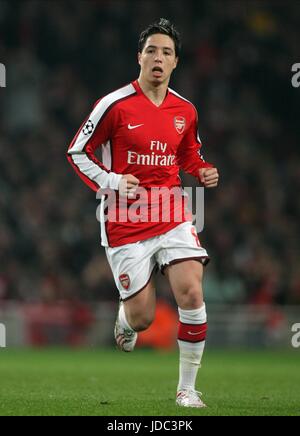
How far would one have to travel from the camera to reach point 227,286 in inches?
699

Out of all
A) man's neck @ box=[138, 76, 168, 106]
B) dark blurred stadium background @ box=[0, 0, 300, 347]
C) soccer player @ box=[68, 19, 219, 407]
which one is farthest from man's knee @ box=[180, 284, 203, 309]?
dark blurred stadium background @ box=[0, 0, 300, 347]

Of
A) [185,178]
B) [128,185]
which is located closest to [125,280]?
[128,185]

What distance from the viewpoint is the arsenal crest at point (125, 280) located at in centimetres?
795

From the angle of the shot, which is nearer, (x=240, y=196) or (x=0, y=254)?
(x=0, y=254)

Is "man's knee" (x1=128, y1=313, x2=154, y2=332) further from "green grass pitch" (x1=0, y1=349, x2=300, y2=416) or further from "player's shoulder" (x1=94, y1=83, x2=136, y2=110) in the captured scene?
"player's shoulder" (x1=94, y1=83, x2=136, y2=110)

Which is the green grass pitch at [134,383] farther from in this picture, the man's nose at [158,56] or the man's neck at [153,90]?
the man's nose at [158,56]

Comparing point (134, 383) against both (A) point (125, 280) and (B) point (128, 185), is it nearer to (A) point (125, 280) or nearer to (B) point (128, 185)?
(A) point (125, 280)

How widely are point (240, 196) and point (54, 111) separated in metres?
3.45

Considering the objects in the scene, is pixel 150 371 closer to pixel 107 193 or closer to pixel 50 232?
pixel 107 193

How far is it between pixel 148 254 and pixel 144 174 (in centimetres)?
55

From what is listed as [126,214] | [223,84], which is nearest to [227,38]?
[223,84]

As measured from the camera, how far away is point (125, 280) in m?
7.96

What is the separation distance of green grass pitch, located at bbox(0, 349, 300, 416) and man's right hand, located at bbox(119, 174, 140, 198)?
55.2 inches

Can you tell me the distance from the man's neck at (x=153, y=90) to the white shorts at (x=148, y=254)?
90 cm
